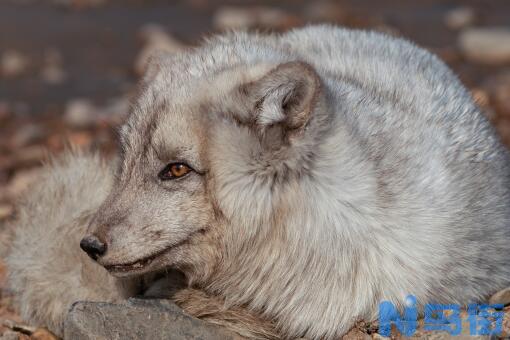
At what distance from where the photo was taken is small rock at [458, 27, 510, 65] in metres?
9.82

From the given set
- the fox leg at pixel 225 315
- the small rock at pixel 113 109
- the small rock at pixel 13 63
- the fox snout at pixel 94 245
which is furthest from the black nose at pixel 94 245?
the small rock at pixel 13 63

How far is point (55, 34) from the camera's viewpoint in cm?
1224

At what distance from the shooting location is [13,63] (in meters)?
11.2

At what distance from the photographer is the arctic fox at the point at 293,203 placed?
3537 millimetres

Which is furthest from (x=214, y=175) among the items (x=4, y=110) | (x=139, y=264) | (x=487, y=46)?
(x=487, y=46)

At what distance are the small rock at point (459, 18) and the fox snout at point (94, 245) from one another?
28.8 ft

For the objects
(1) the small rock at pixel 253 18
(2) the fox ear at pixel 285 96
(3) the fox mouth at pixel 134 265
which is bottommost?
(3) the fox mouth at pixel 134 265

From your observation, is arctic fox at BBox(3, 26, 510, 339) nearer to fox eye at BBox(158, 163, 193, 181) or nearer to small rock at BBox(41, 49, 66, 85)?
fox eye at BBox(158, 163, 193, 181)

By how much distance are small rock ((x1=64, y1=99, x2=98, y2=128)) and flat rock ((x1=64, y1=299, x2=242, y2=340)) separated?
536 cm

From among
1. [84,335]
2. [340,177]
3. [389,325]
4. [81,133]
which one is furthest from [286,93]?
[81,133]

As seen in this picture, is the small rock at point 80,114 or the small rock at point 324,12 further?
the small rock at point 324,12

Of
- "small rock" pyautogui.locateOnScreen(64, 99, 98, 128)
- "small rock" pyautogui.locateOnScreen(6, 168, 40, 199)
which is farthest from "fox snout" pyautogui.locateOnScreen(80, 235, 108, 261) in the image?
"small rock" pyautogui.locateOnScreen(64, 99, 98, 128)

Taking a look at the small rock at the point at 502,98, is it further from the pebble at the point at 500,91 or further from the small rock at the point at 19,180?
the small rock at the point at 19,180

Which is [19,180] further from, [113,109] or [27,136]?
[113,109]
